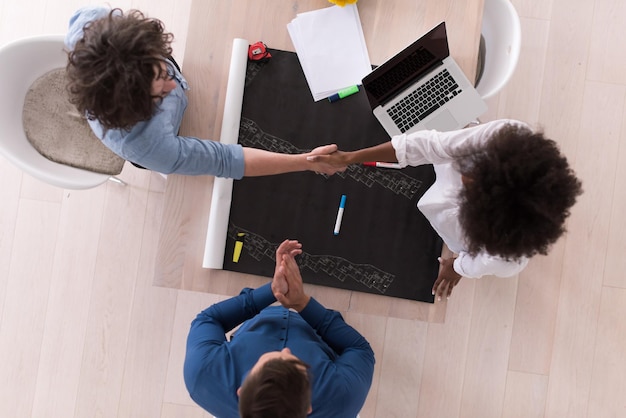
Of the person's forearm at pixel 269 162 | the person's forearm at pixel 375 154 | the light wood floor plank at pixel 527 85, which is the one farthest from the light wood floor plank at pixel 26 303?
the light wood floor plank at pixel 527 85

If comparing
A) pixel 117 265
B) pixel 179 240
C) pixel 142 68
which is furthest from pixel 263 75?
pixel 117 265

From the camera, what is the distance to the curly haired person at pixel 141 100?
1053 millimetres

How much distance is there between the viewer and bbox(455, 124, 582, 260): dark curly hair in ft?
3.24

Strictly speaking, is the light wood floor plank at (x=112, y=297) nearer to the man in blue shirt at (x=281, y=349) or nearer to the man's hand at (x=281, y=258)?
the man in blue shirt at (x=281, y=349)

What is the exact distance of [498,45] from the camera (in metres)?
1.73

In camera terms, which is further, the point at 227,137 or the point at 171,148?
the point at 227,137

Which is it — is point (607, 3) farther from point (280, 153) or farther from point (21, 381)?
point (21, 381)

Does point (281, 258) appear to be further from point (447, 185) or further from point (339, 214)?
point (447, 185)

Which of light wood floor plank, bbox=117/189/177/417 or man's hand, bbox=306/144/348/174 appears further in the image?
light wood floor plank, bbox=117/189/177/417

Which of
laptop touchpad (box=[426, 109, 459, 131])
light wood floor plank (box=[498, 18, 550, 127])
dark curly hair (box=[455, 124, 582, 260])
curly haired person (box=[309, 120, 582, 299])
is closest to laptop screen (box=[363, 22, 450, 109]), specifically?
laptop touchpad (box=[426, 109, 459, 131])

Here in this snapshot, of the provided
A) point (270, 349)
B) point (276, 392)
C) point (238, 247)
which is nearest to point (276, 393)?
point (276, 392)

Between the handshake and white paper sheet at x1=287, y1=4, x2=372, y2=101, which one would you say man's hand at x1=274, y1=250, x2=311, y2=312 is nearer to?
the handshake

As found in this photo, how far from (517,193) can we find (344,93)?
60cm

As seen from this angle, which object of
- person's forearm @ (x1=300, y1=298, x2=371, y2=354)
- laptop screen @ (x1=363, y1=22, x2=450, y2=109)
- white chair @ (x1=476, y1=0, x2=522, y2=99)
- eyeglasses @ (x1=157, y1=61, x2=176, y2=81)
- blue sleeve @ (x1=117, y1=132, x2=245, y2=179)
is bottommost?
person's forearm @ (x1=300, y1=298, x2=371, y2=354)
